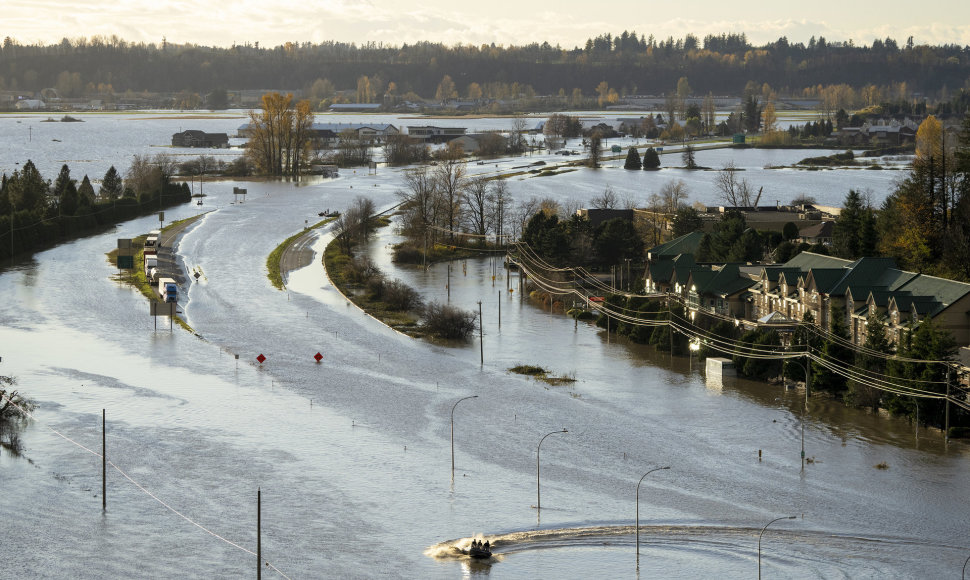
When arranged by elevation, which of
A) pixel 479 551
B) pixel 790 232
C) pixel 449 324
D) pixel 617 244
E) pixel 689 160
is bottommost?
pixel 479 551

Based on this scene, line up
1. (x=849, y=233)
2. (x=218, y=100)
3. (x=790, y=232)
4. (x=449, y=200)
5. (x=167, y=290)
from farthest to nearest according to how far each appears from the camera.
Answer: (x=218, y=100)
(x=449, y=200)
(x=790, y=232)
(x=849, y=233)
(x=167, y=290)

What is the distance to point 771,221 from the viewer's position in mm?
44625

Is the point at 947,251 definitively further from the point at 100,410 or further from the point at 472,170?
the point at 472,170

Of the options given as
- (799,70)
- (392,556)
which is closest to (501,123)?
(799,70)

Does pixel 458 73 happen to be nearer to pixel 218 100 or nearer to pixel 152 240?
pixel 218 100

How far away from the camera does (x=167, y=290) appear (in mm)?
33312

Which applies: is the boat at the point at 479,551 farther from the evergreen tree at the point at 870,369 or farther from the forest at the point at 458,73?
the forest at the point at 458,73

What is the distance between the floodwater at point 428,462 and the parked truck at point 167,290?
4.20 feet

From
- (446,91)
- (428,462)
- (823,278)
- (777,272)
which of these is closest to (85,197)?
(777,272)

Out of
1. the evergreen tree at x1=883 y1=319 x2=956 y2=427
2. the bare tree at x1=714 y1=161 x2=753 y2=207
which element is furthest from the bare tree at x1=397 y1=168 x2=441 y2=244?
the evergreen tree at x1=883 y1=319 x2=956 y2=427

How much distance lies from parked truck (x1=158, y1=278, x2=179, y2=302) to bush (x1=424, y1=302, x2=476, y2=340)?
7.33 metres

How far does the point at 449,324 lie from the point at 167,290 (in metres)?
8.48

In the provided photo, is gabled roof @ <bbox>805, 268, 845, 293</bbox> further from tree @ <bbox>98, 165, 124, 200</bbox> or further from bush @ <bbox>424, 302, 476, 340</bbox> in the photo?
tree @ <bbox>98, 165, 124, 200</bbox>

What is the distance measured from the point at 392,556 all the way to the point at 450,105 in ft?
508
